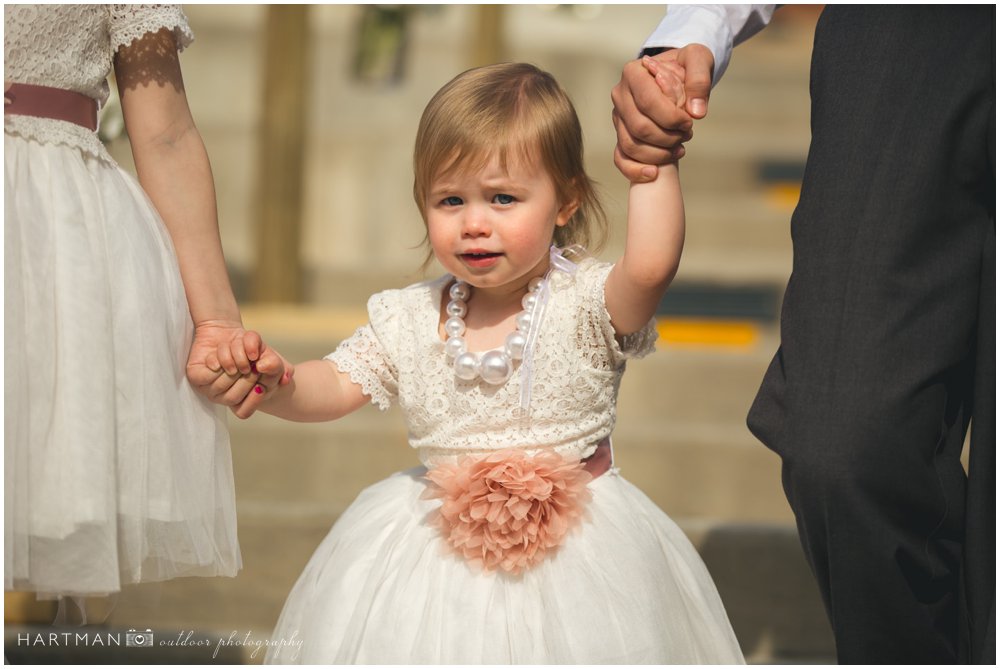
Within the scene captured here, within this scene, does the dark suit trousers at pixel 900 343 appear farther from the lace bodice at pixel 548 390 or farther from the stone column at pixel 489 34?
the stone column at pixel 489 34

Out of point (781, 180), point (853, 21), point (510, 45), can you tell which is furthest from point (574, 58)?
point (853, 21)

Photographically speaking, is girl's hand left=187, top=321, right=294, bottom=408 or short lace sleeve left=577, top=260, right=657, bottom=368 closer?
girl's hand left=187, top=321, right=294, bottom=408

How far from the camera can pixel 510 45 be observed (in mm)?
6543

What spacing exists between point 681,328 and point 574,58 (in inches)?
88.2

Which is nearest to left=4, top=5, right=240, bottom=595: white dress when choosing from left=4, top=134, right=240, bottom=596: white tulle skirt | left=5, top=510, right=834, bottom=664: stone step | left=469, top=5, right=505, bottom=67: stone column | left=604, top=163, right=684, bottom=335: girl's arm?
left=4, top=134, right=240, bottom=596: white tulle skirt

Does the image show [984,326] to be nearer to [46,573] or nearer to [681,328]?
[46,573]

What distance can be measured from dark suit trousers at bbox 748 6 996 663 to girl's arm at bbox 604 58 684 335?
0.20 m

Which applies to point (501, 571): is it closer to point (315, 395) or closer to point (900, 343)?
point (315, 395)

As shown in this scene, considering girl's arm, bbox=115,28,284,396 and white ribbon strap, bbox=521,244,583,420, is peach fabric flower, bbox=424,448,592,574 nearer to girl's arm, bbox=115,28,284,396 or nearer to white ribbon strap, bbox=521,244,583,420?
white ribbon strap, bbox=521,244,583,420

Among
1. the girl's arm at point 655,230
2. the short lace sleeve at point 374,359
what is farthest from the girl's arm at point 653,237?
the short lace sleeve at point 374,359

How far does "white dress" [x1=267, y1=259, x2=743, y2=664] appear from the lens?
1.88 meters

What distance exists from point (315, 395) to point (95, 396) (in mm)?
470

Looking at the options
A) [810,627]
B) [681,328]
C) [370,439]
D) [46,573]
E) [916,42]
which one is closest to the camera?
[46,573]

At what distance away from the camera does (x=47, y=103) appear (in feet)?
6.02
